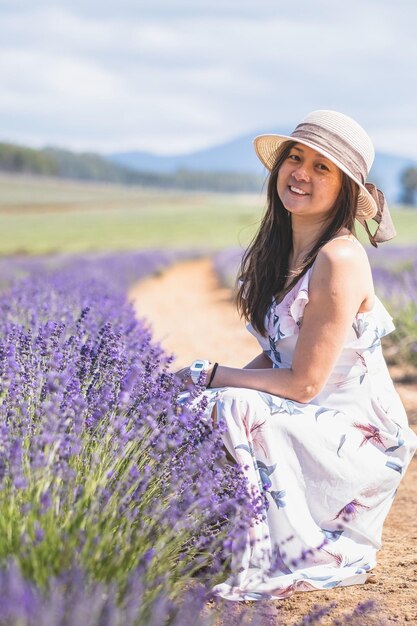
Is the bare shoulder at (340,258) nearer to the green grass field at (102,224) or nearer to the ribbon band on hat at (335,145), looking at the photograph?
the ribbon band on hat at (335,145)

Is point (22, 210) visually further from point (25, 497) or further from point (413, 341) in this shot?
point (25, 497)

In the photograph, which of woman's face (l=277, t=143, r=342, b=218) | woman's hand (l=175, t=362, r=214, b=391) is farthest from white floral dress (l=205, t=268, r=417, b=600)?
woman's face (l=277, t=143, r=342, b=218)

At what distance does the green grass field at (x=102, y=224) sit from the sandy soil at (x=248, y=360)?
163 inches

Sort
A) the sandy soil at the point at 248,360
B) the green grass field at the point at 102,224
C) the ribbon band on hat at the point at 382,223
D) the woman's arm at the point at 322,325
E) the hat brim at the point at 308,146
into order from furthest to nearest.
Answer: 1. the green grass field at the point at 102,224
2. the ribbon band on hat at the point at 382,223
3. the hat brim at the point at 308,146
4. the woman's arm at the point at 322,325
5. the sandy soil at the point at 248,360

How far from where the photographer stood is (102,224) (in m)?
43.9

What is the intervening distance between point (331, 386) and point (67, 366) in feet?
3.04

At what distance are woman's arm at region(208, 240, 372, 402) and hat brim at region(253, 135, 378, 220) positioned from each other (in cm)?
25

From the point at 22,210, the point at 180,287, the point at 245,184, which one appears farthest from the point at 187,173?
the point at 180,287

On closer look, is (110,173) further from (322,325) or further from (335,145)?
(322,325)

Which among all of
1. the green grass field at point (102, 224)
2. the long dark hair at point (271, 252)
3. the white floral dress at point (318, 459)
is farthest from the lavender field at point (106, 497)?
the green grass field at point (102, 224)

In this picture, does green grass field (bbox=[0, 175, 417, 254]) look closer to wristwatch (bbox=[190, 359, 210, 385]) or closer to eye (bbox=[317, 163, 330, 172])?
eye (bbox=[317, 163, 330, 172])

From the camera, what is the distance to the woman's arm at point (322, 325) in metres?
2.53

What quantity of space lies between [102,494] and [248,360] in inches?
210

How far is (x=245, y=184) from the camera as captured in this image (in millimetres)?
151000
